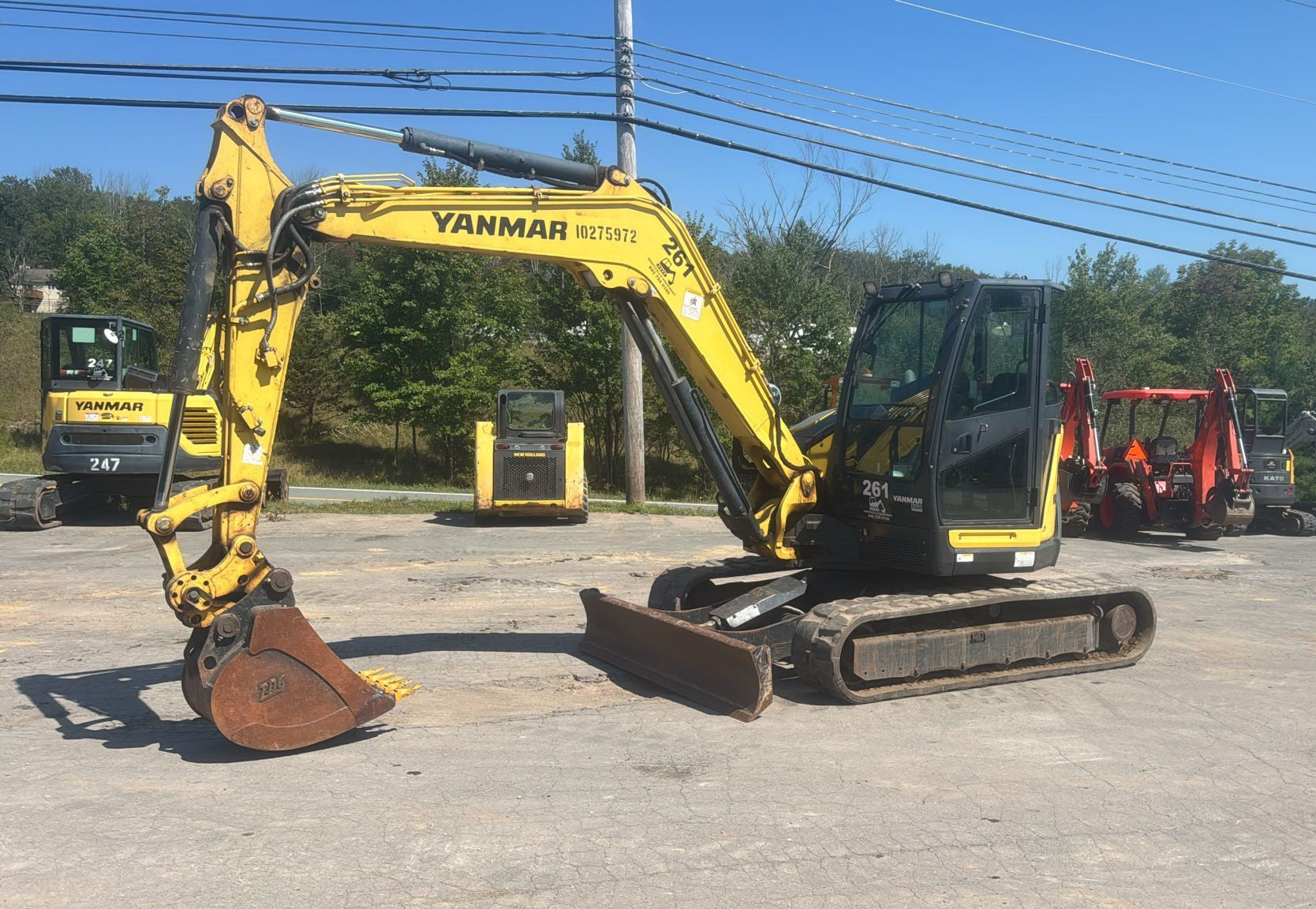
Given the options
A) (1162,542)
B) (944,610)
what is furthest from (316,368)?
(944,610)

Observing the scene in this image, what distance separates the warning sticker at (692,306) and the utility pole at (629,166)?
854cm

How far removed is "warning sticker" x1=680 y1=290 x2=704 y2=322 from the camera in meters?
7.50

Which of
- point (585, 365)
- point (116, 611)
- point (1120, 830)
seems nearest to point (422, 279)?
point (585, 365)

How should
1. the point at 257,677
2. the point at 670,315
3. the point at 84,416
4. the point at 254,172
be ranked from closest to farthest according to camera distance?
the point at 257,677
the point at 254,172
the point at 670,315
the point at 84,416

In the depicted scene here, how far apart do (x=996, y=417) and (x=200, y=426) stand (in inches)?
485

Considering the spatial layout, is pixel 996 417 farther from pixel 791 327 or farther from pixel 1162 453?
pixel 791 327

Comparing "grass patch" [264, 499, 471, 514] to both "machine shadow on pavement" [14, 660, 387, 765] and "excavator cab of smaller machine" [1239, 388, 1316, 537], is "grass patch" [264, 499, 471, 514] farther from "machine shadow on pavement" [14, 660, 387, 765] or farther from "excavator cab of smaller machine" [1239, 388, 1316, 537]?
"excavator cab of smaller machine" [1239, 388, 1316, 537]

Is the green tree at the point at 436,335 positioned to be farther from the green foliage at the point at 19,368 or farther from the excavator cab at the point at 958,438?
the excavator cab at the point at 958,438

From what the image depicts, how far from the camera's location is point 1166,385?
35188 millimetres

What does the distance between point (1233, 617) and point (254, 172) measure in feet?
33.6

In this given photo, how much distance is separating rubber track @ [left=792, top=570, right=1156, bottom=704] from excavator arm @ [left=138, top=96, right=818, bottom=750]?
219cm

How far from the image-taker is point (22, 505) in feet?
50.0

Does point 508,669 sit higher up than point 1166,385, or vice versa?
point 1166,385

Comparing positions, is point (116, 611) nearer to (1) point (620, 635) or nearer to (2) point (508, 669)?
(2) point (508, 669)
